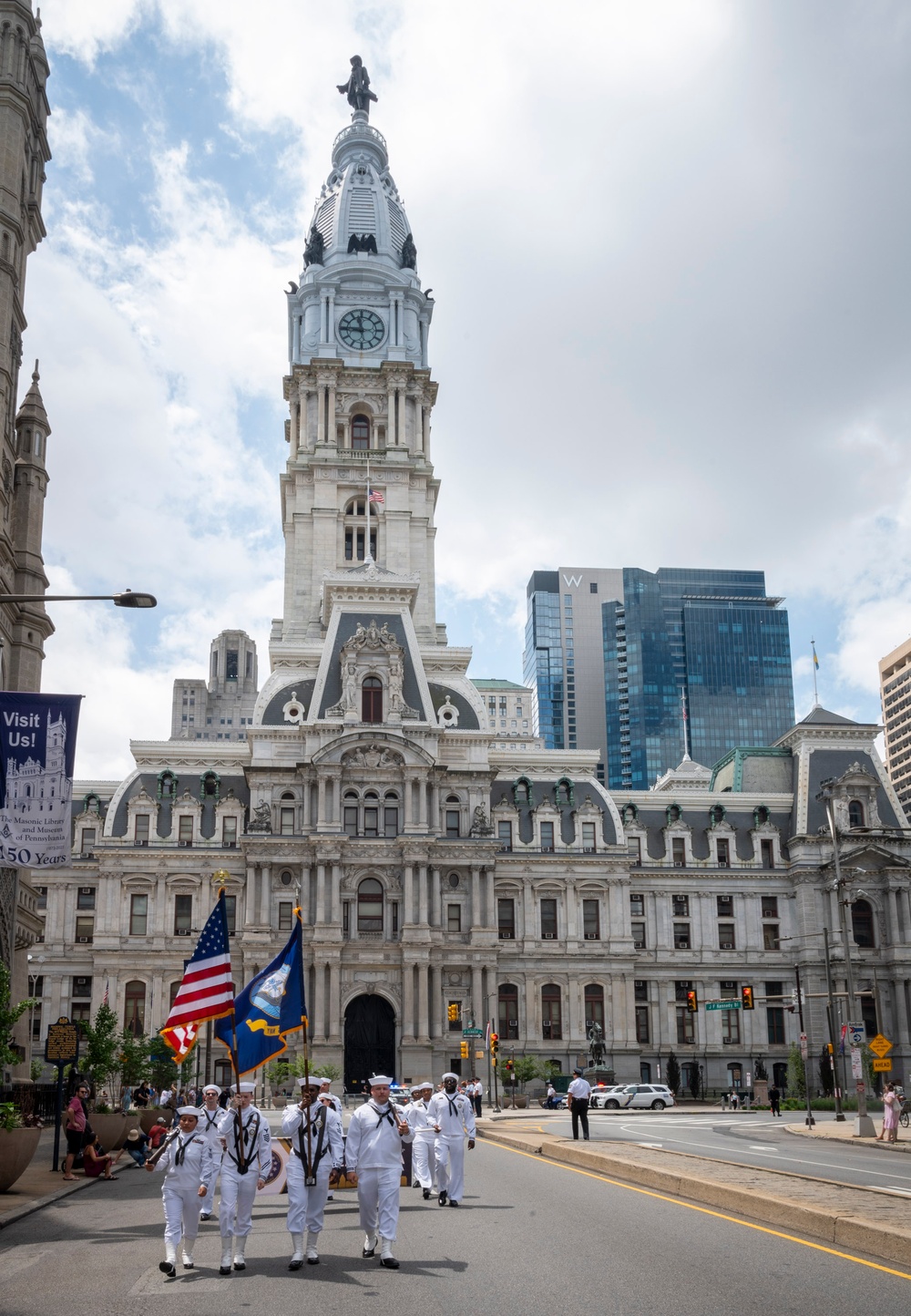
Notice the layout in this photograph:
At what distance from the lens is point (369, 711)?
86312 millimetres

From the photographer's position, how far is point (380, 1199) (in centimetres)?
1781

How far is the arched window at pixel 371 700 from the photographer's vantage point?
86188 millimetres

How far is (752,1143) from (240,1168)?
85.8 feet

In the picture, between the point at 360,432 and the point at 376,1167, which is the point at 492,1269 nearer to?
the point at 376,1167

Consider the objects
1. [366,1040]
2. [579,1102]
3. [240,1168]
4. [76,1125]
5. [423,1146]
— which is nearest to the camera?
[240,1168]

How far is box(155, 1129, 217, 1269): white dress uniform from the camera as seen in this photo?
17656 mm

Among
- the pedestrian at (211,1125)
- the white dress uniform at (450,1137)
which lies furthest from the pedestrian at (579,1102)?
the pedestrian at (211,1125)

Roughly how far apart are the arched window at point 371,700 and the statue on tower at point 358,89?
78.9 meters

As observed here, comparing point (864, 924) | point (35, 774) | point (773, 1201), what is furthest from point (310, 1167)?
point (864, 924)

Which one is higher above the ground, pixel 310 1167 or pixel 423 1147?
pixel 310 1167

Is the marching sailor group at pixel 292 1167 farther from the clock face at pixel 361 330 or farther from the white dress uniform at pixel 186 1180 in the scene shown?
the clock face at pixel 361 330

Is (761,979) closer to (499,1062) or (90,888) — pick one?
(499,1062)

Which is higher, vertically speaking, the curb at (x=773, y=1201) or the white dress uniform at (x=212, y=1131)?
the white dress uniform at (x=212, y=1131)

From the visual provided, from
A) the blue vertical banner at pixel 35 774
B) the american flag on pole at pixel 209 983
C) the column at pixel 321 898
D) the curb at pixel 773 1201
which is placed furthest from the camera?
the column at pixel 321 898
